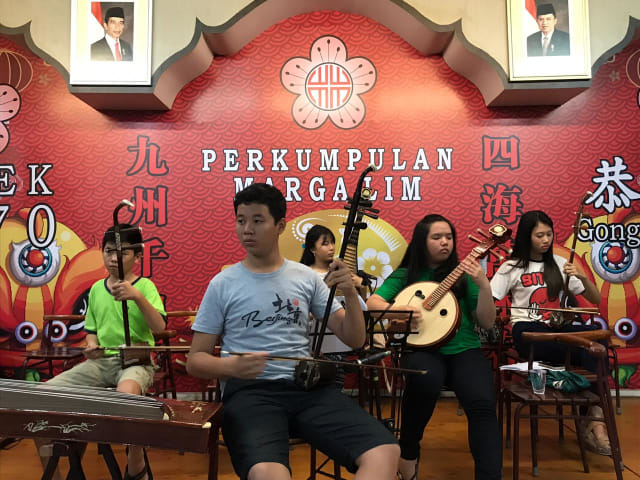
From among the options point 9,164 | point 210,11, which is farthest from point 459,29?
point 9,164

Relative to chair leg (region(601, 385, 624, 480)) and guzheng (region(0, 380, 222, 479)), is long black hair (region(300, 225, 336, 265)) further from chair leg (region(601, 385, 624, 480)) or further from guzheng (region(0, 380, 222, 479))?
guzheng (region(0, 380, 222, 479))

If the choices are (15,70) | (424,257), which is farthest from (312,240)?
(15,70)

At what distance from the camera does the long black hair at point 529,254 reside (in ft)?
10.7

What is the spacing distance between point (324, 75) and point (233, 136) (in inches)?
36.8

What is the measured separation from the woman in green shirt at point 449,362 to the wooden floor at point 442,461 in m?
0.54

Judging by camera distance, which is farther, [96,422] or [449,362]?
[449,362]

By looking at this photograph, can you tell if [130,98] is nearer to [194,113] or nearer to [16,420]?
[194,113]

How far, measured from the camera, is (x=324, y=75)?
4504 mm

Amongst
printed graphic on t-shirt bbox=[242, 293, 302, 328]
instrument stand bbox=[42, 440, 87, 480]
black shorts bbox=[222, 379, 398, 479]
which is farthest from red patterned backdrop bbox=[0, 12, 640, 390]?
instrument stand bbox=[42, 440, 87, 480]

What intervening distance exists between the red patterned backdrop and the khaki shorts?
6.00 ft

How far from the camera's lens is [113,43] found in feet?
12.8

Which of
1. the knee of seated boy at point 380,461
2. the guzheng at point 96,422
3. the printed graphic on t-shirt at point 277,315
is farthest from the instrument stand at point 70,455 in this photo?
the knee of seated boy at point 380,461

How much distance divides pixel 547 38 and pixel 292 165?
85.4 inches

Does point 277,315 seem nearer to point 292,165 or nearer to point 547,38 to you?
point 292,165
